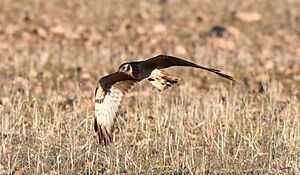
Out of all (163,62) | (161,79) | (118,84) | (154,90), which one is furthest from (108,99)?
(154,90)

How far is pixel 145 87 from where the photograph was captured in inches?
444

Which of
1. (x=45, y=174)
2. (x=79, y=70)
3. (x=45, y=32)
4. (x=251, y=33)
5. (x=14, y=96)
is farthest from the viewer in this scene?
(x=251, y=33)

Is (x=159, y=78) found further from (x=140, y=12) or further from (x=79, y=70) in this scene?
(x=140, y=12)

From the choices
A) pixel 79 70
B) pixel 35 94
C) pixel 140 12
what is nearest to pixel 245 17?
pixel 140 12

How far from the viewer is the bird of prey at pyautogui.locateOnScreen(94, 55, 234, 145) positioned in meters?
7.38

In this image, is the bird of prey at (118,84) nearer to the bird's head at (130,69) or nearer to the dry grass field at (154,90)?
the bird's head at (130,69)

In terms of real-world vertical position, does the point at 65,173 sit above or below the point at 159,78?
below

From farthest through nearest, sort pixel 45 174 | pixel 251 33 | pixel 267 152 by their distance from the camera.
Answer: pixel 251 33, pixel 267 152, pixel 45 174

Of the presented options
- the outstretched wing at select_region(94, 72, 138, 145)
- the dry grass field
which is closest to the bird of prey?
the outstretched wing at select_region(94, 72, 138, 145)

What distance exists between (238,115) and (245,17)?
325 inches

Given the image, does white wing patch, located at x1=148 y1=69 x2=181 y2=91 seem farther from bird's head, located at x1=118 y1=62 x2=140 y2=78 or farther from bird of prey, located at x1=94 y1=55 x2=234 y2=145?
bird's head, located at x1=118 y1=62 x2=140 y2=78

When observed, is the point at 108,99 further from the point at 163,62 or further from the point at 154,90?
the point at 154,90

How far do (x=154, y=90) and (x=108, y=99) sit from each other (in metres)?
2.72

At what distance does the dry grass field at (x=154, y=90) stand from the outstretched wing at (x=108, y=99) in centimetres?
13
